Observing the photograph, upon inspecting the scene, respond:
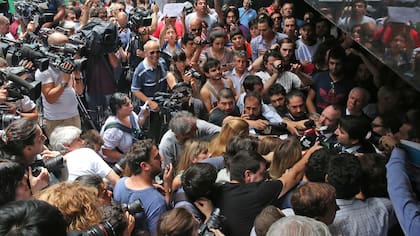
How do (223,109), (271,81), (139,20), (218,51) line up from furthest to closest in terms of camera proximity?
(139,20), (218,51), (271,81), (223,109)

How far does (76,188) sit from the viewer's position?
2650mm

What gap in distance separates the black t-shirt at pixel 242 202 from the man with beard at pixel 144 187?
1.22ft

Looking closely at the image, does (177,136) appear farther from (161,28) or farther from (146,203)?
(161,28)

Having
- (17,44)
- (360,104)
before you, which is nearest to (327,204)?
(360,104)

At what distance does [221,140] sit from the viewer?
13.0ft

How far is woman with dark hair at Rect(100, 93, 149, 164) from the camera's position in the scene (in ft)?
14.4

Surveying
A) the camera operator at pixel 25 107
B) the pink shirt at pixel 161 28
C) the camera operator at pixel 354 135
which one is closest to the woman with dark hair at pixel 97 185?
the camera operator at pixel 25 107

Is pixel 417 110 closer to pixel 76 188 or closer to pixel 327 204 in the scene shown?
pixel 327 204

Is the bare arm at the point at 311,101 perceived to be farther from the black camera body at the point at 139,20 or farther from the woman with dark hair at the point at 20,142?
the woman with dark hair at the point at 20,142

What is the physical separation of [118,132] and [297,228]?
2.51 m

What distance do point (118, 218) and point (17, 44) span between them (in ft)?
11.7

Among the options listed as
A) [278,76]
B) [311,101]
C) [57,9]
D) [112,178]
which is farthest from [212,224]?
[57,9]

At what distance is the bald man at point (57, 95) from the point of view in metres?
4.84

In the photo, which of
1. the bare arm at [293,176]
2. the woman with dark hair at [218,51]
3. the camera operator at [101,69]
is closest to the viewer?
the bare arm at [293,176]
